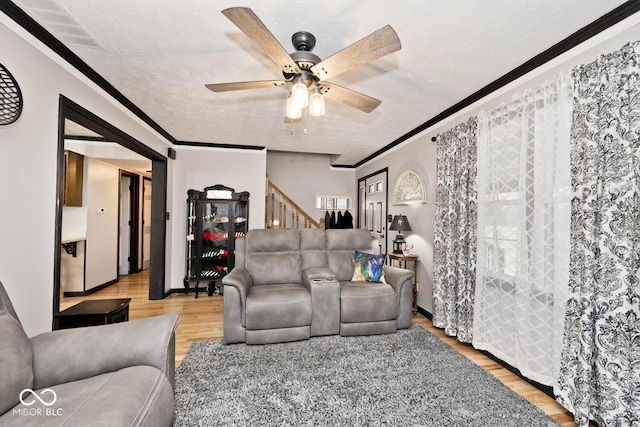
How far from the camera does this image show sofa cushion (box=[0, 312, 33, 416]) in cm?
108

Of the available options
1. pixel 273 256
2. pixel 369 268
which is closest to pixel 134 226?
pixel 273 256

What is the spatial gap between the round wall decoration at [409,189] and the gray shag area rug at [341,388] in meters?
1.90

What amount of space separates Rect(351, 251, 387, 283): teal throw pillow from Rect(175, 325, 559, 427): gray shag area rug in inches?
29.0

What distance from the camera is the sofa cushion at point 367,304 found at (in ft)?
9.59

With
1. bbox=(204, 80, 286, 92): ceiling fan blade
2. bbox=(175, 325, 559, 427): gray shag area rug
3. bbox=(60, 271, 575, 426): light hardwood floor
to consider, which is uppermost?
bbox=(204, 80, 286, 92): ceiling fan blade

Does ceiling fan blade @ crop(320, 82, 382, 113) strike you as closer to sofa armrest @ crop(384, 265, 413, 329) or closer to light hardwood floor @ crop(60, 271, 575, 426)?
sofa armrest @ crop(384, 265, 413, 329)

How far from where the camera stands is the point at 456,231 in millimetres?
2990

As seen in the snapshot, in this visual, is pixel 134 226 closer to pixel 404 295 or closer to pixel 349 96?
pixel 404 295

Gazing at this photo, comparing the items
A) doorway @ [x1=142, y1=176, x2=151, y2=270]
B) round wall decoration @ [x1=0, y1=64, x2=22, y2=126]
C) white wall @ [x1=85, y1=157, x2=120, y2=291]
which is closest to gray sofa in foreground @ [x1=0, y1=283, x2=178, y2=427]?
round wall decoration @ [x1=0, y1=64, x2=22, y2=126]

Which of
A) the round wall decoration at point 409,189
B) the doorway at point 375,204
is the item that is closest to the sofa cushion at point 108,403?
the round wall decoration at point 409,189

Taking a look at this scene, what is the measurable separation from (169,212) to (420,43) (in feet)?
13.7

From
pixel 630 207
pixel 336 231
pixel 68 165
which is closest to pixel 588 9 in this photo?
pixel 630 207

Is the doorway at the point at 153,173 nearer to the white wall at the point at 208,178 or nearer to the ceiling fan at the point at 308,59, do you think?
the white wall at the point at 208,178

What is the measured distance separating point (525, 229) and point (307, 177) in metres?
4.74
